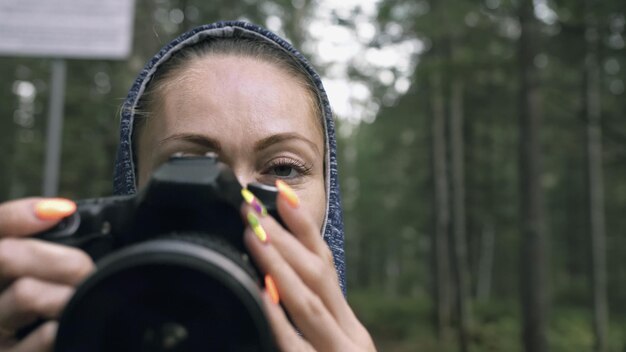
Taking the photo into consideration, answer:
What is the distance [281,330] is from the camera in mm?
1103

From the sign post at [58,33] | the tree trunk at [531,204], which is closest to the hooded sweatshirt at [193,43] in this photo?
the sign post at [58,33]

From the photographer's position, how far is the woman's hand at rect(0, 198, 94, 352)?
42.7 inches

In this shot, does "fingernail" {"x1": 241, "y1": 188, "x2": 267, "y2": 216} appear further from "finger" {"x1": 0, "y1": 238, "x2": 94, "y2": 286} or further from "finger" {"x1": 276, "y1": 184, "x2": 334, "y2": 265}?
"finger" {"x1": 0, "y1": 238, "x2": 94, "y2": 286}

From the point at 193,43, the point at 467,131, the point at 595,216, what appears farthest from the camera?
the point at 467,131

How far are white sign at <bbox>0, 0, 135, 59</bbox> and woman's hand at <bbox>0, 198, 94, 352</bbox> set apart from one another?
2.70m

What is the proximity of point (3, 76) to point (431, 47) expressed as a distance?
37.6 ft

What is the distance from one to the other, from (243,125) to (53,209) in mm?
606

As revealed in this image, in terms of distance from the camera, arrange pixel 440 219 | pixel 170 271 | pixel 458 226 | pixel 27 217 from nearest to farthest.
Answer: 1. pixel 170 271
2. pixel 27 217
3. pixel 458 226
4. pixel 440 219

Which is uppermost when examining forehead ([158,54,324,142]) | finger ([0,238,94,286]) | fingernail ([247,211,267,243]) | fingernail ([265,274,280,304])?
forehead ([158,54,324,142])

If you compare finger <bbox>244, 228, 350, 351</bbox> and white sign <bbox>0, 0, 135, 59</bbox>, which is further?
white sign <bbox>0, 0, 135, 59</bbox>

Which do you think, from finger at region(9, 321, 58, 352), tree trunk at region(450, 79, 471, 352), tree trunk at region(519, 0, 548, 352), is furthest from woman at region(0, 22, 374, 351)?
tree trunk at region(450, 79, 471, 352)

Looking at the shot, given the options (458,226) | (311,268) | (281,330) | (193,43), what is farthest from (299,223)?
(458,226)

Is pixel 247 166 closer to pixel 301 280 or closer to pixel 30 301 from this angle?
pixel 301 280

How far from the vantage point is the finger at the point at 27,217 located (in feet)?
3.76
